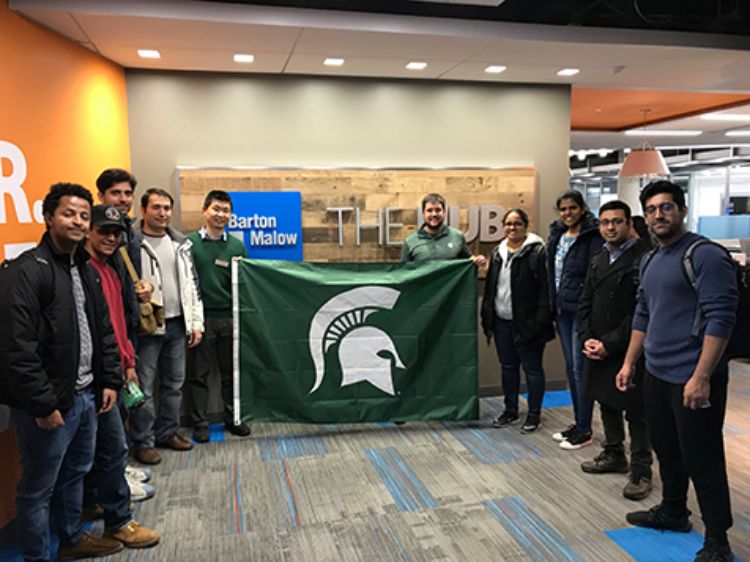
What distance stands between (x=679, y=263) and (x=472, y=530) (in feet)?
5.10

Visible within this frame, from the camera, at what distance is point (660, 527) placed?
104 inches

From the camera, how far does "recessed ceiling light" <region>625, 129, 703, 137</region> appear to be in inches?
335

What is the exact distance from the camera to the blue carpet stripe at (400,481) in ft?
9.66

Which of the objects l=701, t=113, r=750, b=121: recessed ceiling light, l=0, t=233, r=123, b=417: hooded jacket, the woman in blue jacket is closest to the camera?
l=0, t=233, r=123, b=417: hooded jacket

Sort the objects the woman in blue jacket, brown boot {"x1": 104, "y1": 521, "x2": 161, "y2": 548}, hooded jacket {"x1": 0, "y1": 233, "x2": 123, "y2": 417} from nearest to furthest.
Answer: hooded jacket {"x1": 0, "y1": 233, "x2": 123, "y2": 417}, brown boot {"x1": 104, "y1": 521, "x2": 161, "y2": 548}, the woman in blue jacket

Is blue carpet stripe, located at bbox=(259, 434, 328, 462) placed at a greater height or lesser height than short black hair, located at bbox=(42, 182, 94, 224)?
lesser

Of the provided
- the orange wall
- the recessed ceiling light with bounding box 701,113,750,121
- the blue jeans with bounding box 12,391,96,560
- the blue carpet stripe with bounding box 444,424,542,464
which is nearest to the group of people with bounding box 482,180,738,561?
the blue carpet stripe with bounding box 444,424,542,464

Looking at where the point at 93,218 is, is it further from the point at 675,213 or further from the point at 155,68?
the point at 675,213

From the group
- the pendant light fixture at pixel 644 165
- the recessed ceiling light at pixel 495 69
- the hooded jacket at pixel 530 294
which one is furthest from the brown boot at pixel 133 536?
the pendant light fixture at pixel 644 165

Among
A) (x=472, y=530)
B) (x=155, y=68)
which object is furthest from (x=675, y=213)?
(x=155, y=68)

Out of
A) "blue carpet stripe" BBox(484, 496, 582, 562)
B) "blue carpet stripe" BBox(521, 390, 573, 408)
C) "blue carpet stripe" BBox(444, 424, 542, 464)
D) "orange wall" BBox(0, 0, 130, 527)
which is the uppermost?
"orange wall" BBox(0, 0, 130, 527)

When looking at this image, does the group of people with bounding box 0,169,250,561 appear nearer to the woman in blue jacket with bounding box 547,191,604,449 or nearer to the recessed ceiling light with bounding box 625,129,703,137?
the woman in blue jacket with bounding box 547,191,604,449

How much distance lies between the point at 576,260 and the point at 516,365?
98 centimetres

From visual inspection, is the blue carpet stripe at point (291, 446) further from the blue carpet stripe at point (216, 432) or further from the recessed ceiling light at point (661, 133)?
the recessed ceiling light at point (661, 133)
